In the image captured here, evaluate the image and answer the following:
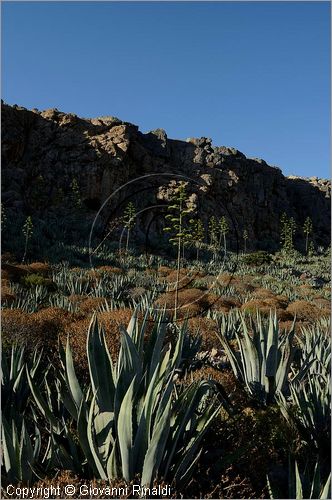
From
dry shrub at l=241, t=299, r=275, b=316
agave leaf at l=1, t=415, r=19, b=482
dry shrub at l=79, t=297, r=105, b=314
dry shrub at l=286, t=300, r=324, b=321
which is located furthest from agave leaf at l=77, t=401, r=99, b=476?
dry shrub at l=286, t=300, r=324, b=321

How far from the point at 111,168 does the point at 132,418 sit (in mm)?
40897

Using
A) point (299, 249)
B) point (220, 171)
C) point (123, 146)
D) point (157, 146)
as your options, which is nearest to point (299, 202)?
point (299, 249)

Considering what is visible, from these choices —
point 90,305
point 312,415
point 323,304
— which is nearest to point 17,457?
point 312,415

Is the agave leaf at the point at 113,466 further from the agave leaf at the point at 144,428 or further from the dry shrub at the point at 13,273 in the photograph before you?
the dry shrub at the point at 13,273

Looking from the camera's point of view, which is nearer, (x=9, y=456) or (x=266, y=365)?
(x=9, y=456)

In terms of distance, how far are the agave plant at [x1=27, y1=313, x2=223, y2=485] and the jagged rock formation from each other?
3248 cm

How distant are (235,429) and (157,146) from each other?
49.5m

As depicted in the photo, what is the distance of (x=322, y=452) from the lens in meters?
2.92

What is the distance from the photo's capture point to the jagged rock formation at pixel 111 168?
130ft

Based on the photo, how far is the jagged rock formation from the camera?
39625 mm

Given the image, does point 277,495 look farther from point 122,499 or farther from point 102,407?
point 102,407

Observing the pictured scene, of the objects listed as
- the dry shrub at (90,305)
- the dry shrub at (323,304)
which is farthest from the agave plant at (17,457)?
the dry shrub at (323,304)

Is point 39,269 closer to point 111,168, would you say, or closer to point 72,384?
point 72,384

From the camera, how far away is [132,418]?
2.09 meters
